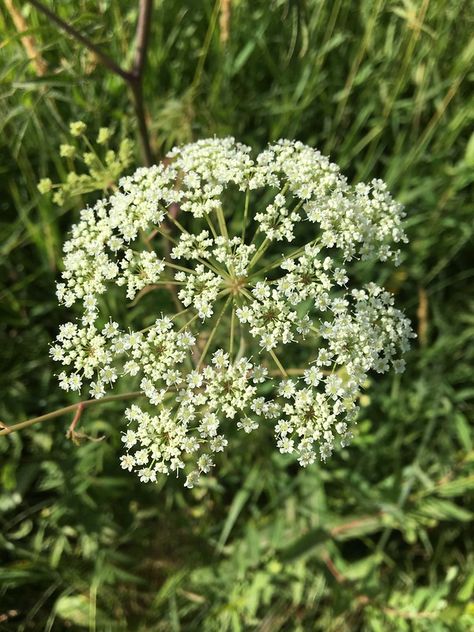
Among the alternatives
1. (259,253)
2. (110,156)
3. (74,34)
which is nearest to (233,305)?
(259,253)

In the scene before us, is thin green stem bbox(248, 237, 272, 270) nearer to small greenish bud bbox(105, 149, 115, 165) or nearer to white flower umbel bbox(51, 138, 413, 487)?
white flower umbel bbox(51, 138, 413, 487)

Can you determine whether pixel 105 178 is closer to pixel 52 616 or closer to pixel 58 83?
pixel 58 83

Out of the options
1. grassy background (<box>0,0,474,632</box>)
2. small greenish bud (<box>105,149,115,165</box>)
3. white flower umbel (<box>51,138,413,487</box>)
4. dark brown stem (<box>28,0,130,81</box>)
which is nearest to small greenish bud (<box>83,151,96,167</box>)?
small greenish bud (<box>105,149,115,165</box>)

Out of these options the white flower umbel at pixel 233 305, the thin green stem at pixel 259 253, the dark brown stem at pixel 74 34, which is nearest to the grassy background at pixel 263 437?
the dark brown stem at pixel 74 34

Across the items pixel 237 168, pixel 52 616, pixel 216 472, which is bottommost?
pixel 52 616

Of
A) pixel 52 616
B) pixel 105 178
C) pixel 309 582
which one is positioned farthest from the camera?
pixel 309 582

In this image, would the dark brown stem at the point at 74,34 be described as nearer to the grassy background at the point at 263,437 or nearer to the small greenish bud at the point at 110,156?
the small greenish bud at the point at 110,156

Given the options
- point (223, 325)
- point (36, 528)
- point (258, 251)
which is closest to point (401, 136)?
point (223, 325)

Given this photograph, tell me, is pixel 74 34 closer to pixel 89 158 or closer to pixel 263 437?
pixel 89 158
